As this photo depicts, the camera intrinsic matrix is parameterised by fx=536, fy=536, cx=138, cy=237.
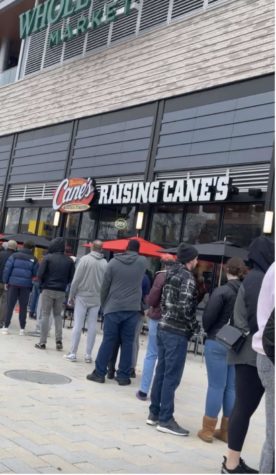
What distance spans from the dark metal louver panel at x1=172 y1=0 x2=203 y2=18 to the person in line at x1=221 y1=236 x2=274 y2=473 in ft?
41.3

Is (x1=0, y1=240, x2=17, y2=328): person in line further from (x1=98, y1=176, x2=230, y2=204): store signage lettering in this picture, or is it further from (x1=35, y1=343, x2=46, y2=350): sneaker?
(x1=98, y1=176, x2=230, y2=204): store signage lettering

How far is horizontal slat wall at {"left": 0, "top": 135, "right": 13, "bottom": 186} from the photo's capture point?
2234 cm

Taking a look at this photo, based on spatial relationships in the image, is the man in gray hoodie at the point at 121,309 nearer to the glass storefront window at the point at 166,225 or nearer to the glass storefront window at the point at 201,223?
the glass storefront window at the point at 201,223

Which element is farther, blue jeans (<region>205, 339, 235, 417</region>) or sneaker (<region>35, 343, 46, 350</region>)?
sneaker (<region>35, 343, 46, 350</region>)

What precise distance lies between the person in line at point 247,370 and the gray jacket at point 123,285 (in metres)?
2.91

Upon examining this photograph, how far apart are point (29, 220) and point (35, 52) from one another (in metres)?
6.97

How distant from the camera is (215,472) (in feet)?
13.8

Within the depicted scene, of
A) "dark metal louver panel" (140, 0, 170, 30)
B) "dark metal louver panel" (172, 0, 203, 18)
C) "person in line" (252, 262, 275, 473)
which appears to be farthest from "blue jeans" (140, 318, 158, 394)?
"dark metal louver panel" (140, 0, 170, 30)

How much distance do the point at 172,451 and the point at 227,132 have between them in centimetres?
1009

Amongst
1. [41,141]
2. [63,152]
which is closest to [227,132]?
[63,152]

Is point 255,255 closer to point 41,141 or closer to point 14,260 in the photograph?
point 14,260

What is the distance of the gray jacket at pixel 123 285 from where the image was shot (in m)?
6.95

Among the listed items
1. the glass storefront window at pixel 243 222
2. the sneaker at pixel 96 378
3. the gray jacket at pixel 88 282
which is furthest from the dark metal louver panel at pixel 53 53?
the sneaker at pixel 96 378

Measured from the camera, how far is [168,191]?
46.1ft
